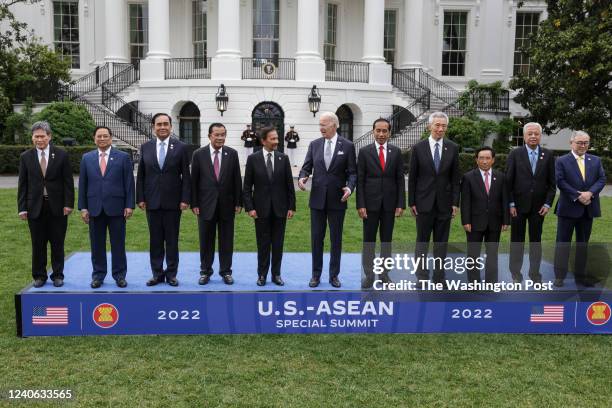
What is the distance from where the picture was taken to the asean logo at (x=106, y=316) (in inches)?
270

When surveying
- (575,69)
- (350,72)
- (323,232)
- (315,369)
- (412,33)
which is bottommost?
(315,369)

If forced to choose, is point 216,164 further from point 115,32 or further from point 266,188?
point 115,32

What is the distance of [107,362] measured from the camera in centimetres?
617

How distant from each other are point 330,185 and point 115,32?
26726 millimetres

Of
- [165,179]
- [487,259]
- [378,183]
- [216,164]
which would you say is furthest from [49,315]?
[487,259]

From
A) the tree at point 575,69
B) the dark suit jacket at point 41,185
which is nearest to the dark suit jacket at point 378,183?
the dark suit jacket at point 41,185

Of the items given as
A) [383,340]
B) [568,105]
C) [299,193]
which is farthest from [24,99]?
[383,340]

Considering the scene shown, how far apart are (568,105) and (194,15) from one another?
17817 millimetres

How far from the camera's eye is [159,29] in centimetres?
2898

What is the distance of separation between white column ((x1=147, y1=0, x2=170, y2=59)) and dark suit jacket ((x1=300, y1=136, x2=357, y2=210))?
2304cm

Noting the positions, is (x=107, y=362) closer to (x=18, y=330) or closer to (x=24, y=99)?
(x=18, y=330)

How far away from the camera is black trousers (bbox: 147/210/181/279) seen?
7.62 m

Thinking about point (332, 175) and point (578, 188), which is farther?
point (578, 188)

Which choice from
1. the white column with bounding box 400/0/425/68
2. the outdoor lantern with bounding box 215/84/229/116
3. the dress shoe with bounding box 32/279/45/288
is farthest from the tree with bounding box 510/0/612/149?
the dress shoe with bounding box 32/279/45/288
